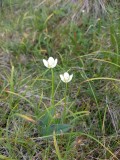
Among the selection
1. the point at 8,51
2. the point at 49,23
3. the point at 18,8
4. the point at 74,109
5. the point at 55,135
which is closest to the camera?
the point at 55,135

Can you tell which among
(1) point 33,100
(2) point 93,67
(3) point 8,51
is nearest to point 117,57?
(2) point 93,67

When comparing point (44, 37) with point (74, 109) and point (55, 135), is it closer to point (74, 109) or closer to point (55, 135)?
point (74, 109)

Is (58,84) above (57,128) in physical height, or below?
above

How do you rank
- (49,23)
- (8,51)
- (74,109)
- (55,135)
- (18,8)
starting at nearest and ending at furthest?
1. (55,135)
2. (74,109)
3. (8,51)
4. (49,23)
5. (18,8)

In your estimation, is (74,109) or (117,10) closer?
(74,109)

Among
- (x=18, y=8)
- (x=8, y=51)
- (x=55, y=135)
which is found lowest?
(x=55, y=135)

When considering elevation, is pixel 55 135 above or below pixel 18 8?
below

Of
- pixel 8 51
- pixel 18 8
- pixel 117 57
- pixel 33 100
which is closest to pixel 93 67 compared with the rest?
pixel 117 57

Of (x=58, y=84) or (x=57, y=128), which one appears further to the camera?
(x=58, y=84)
